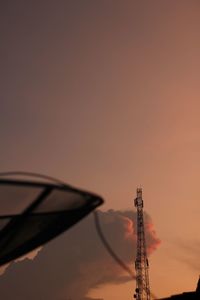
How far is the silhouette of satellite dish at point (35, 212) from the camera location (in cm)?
1683

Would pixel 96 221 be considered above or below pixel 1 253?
above

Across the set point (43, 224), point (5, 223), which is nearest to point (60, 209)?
point (43, 224)

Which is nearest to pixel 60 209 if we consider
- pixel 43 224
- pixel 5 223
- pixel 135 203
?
pixel 43 224

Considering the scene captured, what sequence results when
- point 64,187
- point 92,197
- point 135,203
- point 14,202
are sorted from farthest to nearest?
point 135,203, point 14,202, point 92,197, point 64,187

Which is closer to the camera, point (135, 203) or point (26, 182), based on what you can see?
point (26, 182)

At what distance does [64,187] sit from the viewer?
620 inches

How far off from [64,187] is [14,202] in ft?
12.3

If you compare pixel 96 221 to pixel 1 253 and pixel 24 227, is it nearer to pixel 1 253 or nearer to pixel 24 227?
pixel 24 227

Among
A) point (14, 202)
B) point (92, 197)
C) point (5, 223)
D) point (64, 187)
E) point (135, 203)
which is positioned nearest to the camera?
point (64, 187)

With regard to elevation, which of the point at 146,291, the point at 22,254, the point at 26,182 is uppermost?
the point at 26,182

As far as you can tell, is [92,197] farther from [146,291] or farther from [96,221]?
[146,291]

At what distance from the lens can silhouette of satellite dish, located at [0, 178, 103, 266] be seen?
16828 mm

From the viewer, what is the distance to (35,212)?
1897cm

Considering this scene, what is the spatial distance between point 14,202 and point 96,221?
3408 mm
